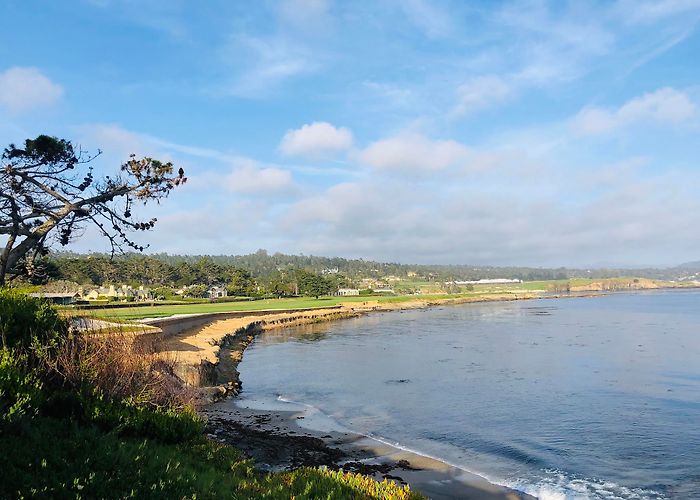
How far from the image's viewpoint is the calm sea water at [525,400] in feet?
52.8

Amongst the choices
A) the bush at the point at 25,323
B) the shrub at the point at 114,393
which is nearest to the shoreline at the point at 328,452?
the shrub at the point at 114,393

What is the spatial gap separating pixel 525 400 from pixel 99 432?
2179cm

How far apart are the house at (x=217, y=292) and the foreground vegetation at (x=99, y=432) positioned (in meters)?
118

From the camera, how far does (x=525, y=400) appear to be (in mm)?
26125

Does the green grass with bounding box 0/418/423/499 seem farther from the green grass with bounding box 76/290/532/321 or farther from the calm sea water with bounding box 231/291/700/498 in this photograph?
the calm sea water with bounding box 231/291/700/498

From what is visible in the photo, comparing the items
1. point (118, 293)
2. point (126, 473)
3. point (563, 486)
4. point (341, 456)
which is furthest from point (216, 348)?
point (118, 293)

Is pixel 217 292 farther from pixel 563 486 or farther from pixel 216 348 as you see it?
pixel 563 486

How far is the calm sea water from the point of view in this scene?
52.8ft

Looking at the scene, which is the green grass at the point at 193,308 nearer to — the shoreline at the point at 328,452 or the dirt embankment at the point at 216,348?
the dirt embankment at the point at 216,348

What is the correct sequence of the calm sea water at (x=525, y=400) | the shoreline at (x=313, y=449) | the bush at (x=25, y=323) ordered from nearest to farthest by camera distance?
the bush at (x=25, y=323), the shoreline at (x=313, y=449), the calm sea water at (x=525, y=400)

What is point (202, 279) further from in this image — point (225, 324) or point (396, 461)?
point (396, 461)

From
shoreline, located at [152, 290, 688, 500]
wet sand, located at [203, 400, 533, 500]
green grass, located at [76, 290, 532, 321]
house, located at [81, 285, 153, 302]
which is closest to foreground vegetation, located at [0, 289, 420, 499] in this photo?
green grass, located at [76, 290, 532, 321]

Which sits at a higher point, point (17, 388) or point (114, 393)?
point (17, 388)

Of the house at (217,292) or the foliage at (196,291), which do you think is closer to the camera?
the foliage at (196,291)
